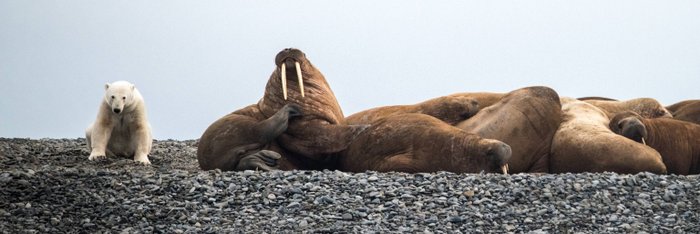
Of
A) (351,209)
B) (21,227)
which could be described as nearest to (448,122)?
(351,209)

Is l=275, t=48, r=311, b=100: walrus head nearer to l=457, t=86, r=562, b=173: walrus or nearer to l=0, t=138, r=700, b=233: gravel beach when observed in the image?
l=457, t=86, r=562, b=173: walrus

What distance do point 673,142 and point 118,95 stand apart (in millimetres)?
6314

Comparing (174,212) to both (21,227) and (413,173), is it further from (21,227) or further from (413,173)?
(413,173)

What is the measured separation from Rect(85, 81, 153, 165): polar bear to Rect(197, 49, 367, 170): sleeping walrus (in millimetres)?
2698

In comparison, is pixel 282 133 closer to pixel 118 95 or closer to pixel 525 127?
pixel 525 127

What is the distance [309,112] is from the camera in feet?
41.5

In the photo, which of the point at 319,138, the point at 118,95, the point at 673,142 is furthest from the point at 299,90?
the point at 673,142

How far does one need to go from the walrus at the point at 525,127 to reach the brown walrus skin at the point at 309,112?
118 cm

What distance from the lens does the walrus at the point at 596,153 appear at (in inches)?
458

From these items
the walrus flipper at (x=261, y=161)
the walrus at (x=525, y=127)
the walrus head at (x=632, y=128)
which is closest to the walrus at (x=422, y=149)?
the walrus at (x=525, y=127)

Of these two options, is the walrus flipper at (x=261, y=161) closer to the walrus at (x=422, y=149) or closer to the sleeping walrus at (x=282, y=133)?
the sleeping walrus at (x=282, y=133)

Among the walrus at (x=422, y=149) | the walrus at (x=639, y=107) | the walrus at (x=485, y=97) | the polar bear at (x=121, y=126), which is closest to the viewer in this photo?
the walrus at (x=422, y=149)

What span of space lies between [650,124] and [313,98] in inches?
127

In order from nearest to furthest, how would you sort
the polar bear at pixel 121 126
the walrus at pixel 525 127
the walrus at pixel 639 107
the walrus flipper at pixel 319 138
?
the walrus at pixel 525 127, the walrus flipper at pixel 319 138, the walrus at pixel 639 107, the polar bear at pixel 121 126
